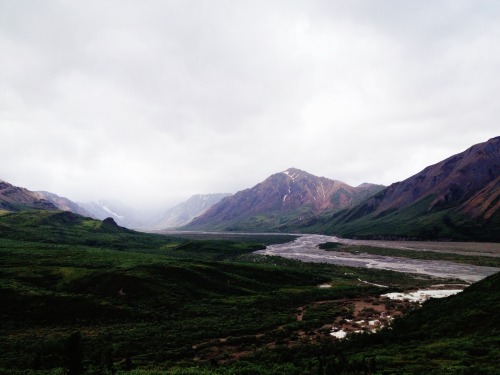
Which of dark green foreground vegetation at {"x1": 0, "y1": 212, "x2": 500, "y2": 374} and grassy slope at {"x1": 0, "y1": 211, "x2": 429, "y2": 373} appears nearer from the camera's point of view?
dark green foreground vegetation at {"x1": 0, "y1": 212, "x2": 500, "y2": 374}

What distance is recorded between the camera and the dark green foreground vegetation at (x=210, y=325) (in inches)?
1348

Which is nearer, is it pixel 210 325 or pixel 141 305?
pixel 210 325

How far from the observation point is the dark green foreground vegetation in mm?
34250

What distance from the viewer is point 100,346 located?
152 feet

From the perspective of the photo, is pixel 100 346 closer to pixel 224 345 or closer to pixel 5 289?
pixel 224 345

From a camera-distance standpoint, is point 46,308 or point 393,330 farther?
point 46,308

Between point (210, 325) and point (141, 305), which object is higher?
point (210, 325)

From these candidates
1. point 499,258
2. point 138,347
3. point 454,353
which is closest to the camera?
point 454,353

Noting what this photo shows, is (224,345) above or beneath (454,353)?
beneath

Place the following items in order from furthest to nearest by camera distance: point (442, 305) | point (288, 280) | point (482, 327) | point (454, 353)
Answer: point (288, 280) < point (442, 305) < point (482, 327) < point (454, 353)

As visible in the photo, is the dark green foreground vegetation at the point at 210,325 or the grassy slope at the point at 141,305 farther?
the grassy slope at the point at 141,305

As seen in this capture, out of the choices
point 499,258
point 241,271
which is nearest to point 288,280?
point 241,271

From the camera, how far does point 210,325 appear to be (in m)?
55.3

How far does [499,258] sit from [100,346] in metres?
159
